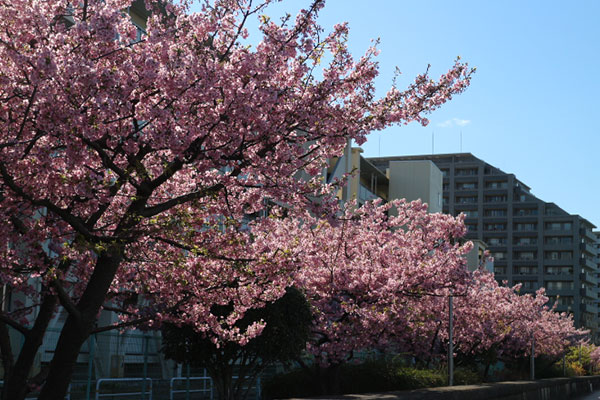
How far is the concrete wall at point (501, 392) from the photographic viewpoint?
13.9 m

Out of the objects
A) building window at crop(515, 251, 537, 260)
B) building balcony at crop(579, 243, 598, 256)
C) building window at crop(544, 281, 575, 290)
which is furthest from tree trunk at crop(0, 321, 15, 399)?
building balcony at crop(579, 243, 598, 256)

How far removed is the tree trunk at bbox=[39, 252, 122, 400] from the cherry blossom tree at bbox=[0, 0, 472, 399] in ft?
0.05

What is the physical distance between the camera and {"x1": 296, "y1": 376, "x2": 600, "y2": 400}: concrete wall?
547 inches

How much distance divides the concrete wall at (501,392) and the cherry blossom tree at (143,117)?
4.57 meters

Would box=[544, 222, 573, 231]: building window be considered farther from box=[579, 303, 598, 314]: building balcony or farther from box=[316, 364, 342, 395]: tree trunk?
box=[316, 364, 342, 395]: tree trunk

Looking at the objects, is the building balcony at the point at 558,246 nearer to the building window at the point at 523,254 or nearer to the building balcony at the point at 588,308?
the building window at the point at 523,254

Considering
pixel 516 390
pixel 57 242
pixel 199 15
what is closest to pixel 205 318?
pixel 57 242

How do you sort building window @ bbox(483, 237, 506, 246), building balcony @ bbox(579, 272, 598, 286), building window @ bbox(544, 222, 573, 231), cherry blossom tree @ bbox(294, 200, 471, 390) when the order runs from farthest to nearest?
building window @ bbox(483, 237, 506, 246)
building window @ bbox(544, 222, 573, 231)
building balcony @ bbox(579, 272, 598, 286)
cherry blossom tree @ bbox(294, 200, 471, 390)

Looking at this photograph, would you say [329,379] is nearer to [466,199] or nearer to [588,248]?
[466,199]

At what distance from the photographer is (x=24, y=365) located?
388 inches

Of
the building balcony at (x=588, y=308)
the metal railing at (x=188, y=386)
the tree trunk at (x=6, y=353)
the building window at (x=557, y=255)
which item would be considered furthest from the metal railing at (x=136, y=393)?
the building window at (x=557, y=255)

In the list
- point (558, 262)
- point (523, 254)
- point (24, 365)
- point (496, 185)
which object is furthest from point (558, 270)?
point (24, 365)

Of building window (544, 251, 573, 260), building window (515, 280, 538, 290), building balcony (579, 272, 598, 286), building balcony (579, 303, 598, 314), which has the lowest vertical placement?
building balcony (579, 303, 598, 314)

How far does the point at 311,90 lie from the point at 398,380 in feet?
44.6
